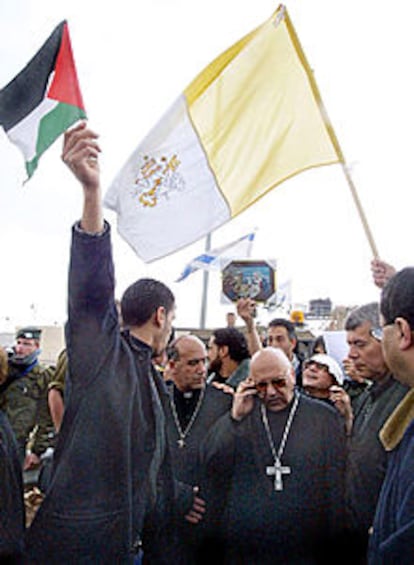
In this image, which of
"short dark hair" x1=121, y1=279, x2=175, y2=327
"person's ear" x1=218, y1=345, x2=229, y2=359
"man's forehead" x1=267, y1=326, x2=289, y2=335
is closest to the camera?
"short dark hair" x1=121, y1=279, x2=175, y2=327

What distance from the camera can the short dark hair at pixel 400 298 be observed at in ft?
5.91

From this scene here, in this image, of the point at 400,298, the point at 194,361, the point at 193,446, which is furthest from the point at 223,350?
the point at 400,298

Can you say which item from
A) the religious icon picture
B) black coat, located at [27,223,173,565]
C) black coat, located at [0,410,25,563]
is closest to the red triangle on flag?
black coat, located at [27,223,173,565]

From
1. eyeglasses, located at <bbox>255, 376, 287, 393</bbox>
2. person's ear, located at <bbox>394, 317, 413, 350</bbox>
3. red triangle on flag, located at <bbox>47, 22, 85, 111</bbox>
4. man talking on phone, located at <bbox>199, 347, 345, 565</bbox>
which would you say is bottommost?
man talking on phone, located at <bbox>199, 347, 345, 565</bbox>

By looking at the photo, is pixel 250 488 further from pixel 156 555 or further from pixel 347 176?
pixel 347 176

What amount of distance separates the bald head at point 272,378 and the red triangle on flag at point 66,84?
1.62 m

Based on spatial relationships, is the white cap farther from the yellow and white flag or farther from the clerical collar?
the yellow and white flag

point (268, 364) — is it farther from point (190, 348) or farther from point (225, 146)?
point (225, 146)

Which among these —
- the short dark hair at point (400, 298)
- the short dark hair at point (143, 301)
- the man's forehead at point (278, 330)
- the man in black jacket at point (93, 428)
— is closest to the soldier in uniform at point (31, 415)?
the man's forehead at point (278, 330)

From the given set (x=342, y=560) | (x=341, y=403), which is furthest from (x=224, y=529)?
(x=341, y=403)

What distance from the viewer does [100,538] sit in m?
2.01

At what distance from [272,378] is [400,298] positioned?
129 cm

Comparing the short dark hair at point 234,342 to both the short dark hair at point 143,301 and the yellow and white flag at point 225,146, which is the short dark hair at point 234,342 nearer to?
the yellow and white flag at point 225,146

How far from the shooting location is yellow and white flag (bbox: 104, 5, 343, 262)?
142 inches
